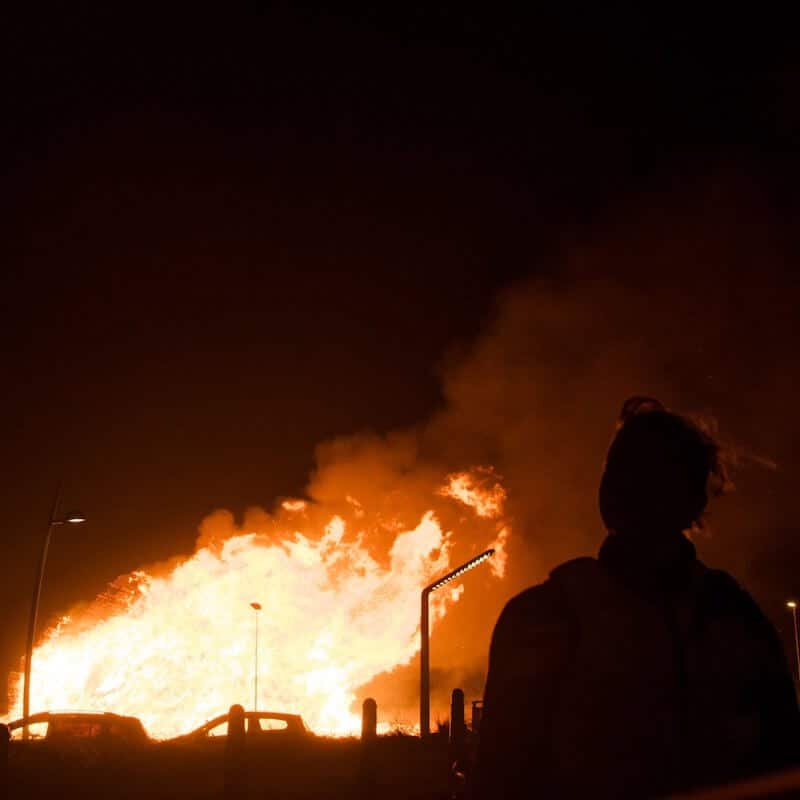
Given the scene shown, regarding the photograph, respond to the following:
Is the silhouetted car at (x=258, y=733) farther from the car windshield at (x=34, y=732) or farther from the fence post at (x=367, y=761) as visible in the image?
the fence post at (x=367, y=761)

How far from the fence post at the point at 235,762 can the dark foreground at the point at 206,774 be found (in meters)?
1.48

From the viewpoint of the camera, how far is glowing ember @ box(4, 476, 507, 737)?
42469 mm

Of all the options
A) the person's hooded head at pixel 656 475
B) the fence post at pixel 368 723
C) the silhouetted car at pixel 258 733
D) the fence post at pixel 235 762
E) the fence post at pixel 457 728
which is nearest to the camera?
the person's hooded head at pixel 656 475

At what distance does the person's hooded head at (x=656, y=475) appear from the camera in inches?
78.6

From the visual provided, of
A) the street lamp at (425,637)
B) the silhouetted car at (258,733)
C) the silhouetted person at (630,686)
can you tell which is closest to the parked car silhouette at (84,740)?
the silhouetted car at (258,733)

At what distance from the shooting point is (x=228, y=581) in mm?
44594

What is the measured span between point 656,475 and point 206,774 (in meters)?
16.2

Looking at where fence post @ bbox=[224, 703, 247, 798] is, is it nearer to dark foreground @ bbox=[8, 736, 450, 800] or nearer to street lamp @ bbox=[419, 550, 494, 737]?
dark foreground @ bbox=[8, 736, 450, 800]

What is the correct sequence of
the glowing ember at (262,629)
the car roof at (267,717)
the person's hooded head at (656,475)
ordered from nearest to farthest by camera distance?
the person's hooded head at (656,475) → the car roof at (267,717) → the glowing ember at (262,629)

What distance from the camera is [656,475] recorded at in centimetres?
205

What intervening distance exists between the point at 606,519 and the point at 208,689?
145 feet

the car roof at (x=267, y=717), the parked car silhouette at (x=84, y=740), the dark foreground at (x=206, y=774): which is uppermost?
the car roof at (x=267, y=717)

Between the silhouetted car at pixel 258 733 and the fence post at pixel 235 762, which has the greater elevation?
the silhouetted car at pixel 258 733

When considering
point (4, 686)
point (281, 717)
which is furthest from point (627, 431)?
point (4, 686)
